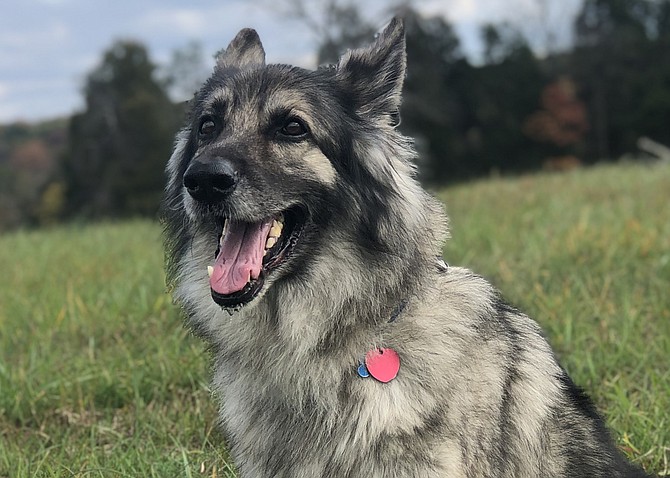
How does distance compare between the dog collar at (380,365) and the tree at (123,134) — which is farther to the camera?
the tree at (123,134)

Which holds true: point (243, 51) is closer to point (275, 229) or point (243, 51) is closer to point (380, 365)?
point (275, 229)

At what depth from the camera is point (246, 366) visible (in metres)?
2.54

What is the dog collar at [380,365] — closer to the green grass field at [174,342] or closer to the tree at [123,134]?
the green grass field at [174,342]

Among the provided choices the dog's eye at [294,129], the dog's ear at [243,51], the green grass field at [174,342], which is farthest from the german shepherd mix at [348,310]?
the green grass field at [174,342]

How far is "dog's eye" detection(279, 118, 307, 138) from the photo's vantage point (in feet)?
8.07

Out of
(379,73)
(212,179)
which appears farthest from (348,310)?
(379,73)

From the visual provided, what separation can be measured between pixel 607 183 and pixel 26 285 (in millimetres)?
8341

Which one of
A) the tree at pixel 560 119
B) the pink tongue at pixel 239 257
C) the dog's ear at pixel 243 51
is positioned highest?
the dog's ear at pixel 243 51

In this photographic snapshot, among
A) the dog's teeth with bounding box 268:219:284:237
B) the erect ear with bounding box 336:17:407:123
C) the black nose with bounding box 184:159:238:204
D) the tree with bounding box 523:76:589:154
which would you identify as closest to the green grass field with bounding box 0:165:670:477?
the dog's teeth with bounding box 268:219:284:237

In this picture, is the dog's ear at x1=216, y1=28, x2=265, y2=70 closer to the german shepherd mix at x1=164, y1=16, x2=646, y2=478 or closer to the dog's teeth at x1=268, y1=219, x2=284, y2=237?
the german shepherd mix at x1=164, y1=16, x2=646, y2=478

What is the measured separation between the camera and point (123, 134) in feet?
84.0

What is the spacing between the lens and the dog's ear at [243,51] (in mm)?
2980

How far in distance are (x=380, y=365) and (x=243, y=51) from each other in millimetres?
1544

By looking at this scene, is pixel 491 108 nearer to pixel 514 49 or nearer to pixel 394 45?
pixel 514 49
